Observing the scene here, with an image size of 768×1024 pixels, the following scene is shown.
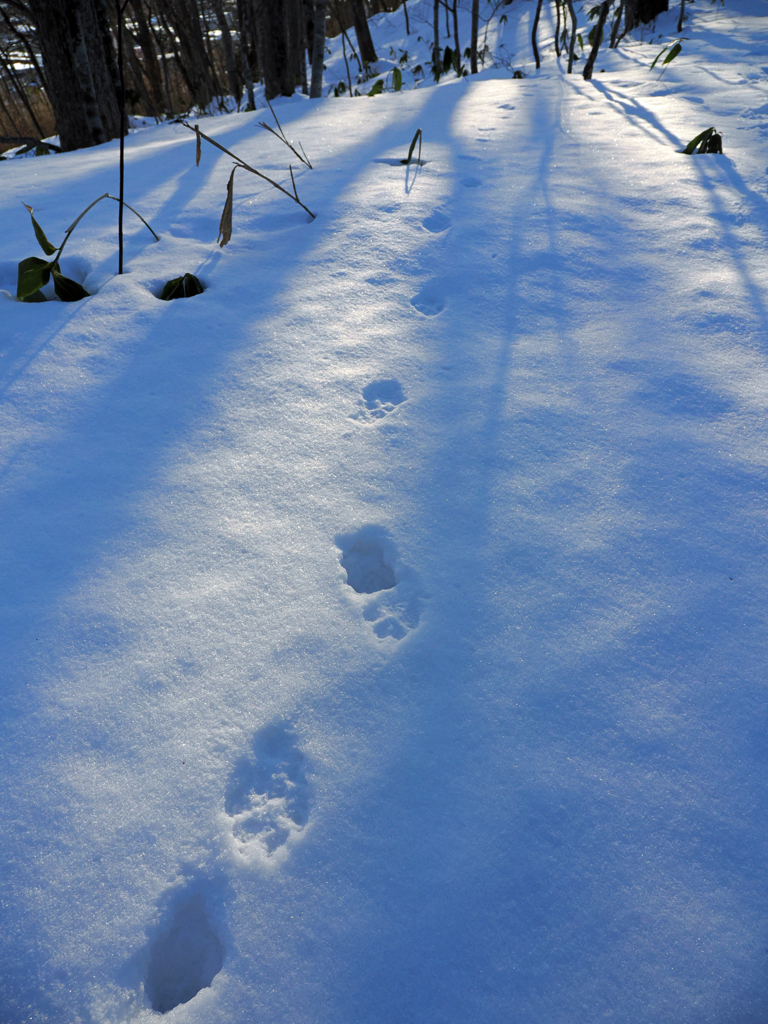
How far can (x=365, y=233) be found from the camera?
196 centimetres

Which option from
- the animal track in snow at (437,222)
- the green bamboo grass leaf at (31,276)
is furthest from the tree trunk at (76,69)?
the animal track in snow at (437,222)

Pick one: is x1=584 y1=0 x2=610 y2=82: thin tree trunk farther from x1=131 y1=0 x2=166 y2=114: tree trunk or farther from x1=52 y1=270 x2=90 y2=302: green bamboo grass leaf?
x1=131 y1=0 x2=166 y2=114: tree trunk

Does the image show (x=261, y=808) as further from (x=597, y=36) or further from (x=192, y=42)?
(x=192, y=42)

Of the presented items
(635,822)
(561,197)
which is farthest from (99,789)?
(561,197)

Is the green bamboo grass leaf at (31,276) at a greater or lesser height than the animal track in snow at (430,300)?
greater

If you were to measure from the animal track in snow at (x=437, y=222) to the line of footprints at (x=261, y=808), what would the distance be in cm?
147

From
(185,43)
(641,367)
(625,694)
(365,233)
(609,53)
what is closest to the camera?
(625,694)

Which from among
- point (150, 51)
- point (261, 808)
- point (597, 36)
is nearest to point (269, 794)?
point (261, 808)

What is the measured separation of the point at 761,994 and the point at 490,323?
1.52m

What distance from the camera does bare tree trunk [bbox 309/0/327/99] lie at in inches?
172

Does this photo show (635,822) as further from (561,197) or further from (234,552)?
(561,197)

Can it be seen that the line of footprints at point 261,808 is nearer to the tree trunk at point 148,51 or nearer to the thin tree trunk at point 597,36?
the thin tree trunk at point 597,36

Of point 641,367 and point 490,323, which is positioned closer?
point 641,367

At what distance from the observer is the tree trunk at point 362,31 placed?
884 centimetres
